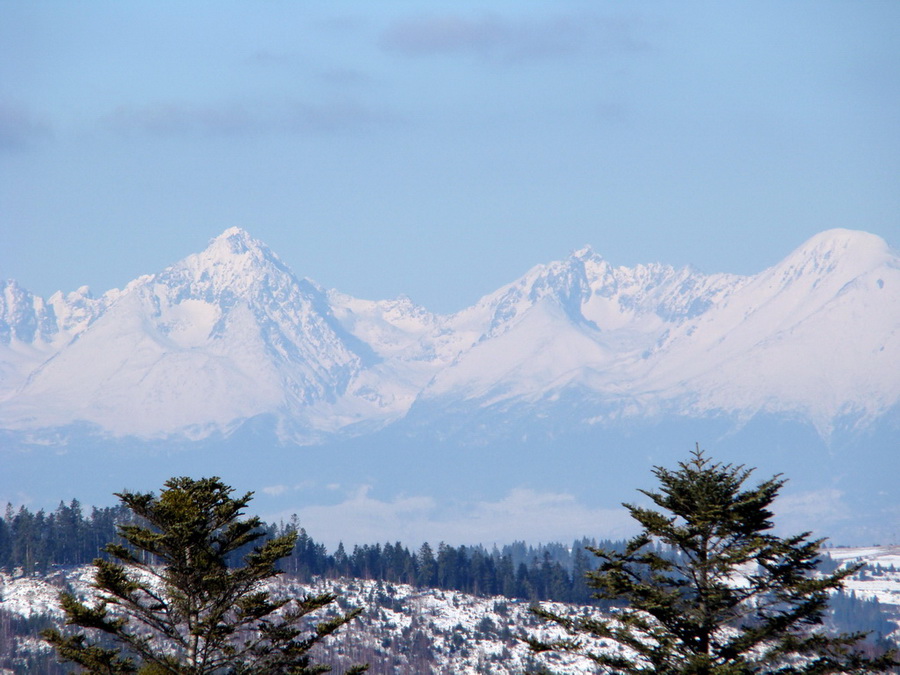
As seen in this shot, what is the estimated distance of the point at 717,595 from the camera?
3922cm

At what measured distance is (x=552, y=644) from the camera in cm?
4162

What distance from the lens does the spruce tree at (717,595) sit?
38531mm

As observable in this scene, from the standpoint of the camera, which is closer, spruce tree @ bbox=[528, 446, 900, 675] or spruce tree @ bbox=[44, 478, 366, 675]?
spruce tree @ bbox=[44, 478, 366, 675]

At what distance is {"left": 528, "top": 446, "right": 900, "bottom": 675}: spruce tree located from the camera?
38.5m

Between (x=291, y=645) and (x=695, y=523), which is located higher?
(x=695, y=523)

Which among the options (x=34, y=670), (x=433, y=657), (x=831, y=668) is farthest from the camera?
(x=433, y=657)

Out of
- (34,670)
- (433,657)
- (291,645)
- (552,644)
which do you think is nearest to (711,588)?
(552,644)

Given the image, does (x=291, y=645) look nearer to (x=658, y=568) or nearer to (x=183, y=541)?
(x=183, y=541)

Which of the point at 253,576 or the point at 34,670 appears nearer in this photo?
the point at 253,576

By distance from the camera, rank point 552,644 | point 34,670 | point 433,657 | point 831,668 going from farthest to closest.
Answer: point 433,657
point 34,670
point 552,644
point 831,668

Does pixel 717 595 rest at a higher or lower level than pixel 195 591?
lower

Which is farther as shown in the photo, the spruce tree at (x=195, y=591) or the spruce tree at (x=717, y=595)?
the spruce tree at (x=717, y=595)

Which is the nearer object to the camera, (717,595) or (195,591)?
(195,591)

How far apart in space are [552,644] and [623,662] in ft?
9.29
